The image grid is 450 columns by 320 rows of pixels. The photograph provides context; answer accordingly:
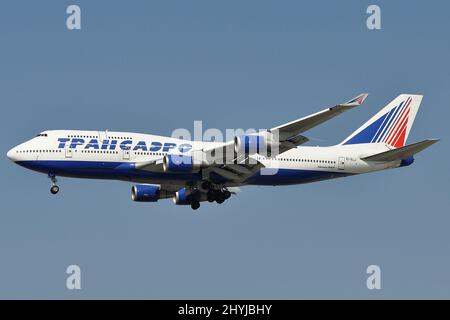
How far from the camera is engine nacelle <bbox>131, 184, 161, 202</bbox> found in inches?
2552

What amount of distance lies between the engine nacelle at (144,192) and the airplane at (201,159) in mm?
63

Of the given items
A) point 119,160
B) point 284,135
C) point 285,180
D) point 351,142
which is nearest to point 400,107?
point 351,142

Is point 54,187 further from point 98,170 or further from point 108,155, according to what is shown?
point 108,155

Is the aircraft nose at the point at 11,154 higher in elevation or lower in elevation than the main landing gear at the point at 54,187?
higher

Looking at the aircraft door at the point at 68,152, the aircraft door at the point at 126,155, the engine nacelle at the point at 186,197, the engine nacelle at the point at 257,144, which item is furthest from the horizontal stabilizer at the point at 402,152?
the aircraft door at the point at 68,152

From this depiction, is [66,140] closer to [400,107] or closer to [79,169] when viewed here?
[79,169]

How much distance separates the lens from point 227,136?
60031 millimetres

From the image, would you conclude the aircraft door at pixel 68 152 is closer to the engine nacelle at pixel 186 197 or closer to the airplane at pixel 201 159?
the airplane at pixel 201 159

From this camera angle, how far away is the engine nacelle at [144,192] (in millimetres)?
64812

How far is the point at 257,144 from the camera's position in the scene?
5566cm

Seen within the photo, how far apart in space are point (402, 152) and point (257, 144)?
33.5 ft

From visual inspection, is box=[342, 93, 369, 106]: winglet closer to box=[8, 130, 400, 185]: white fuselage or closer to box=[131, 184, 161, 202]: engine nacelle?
box=[8, 130, 400, 185]: white fuselage

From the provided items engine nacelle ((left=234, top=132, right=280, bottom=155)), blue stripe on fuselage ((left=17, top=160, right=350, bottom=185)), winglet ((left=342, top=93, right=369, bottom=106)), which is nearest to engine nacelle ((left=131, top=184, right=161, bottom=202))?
blue stripe on fuselage ((left=17, top=160, right=350, bottom=185))

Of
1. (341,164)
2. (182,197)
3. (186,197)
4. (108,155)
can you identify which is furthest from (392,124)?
(108,155)
